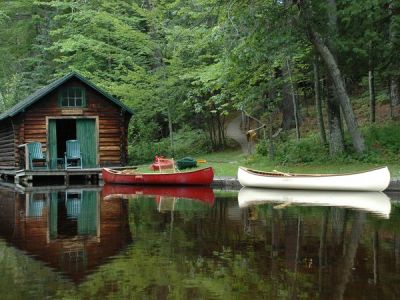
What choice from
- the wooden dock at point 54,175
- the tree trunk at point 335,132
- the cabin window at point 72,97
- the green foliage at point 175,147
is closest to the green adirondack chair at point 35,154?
the wooden dock at point 54,175

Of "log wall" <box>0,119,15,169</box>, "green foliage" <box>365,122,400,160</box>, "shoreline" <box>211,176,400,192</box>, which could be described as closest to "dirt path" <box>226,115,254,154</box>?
"green foliage" <box>365,122,400,160</box>

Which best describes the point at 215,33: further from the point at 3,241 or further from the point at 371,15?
the point at 3,241

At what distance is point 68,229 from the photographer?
11117mm

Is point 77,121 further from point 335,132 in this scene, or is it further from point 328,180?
point 328,180

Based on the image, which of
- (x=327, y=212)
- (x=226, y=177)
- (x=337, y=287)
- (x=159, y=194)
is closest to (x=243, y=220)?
(x=327, y=212)

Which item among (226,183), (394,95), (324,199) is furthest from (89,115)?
(324,199)

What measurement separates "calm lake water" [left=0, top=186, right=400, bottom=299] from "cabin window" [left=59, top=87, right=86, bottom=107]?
12743 mm

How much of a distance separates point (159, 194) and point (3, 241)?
9.17 meters

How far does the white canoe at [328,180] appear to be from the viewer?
1639 cm

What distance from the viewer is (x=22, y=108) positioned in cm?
2608

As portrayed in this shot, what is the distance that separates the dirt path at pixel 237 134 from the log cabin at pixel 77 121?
7.44 m

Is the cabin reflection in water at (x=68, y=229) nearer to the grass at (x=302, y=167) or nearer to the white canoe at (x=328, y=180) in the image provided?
the white canoe at (x=328, y=180)

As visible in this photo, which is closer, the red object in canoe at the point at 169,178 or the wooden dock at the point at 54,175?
the red object in canoe at the point at 169,178

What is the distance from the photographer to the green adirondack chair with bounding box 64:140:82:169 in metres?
27.1
